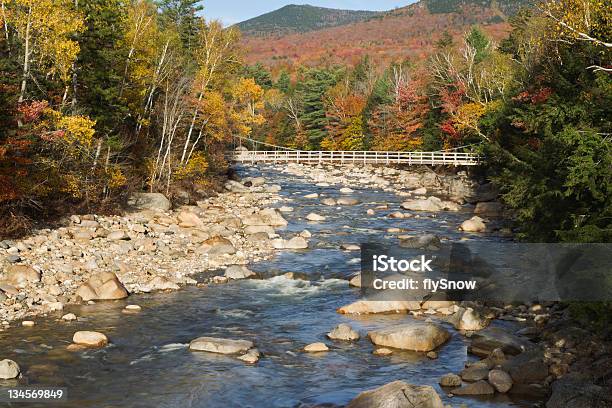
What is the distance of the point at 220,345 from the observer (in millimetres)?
13102

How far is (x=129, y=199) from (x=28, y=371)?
55.1 feet

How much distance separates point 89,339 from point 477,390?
26.2 ft

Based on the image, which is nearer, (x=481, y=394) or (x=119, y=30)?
(x=481, y=394)

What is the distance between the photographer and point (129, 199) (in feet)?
91.3

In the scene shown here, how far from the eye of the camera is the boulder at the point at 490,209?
31142 mm

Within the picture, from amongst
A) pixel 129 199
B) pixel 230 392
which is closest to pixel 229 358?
pixel 230 392

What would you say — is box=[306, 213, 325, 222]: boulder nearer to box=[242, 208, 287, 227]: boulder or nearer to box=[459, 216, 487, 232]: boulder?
box=[242, 208, 287, 227]: boulder

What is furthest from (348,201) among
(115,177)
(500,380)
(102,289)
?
(500,380)

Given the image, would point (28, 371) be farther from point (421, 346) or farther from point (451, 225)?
point (451, 225)

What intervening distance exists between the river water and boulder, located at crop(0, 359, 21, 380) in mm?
232

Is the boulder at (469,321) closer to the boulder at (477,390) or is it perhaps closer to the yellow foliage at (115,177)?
the boulder at (477,390)

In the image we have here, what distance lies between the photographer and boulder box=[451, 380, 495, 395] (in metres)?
10.9

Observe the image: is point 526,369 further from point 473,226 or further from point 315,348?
point 473,226

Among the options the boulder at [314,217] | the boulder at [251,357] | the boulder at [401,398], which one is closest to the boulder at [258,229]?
the boulder at [314,217]
